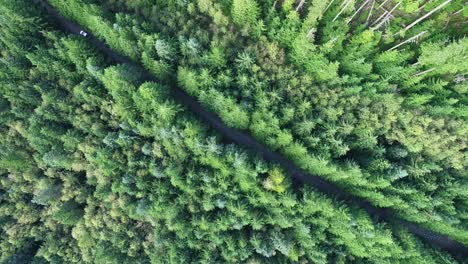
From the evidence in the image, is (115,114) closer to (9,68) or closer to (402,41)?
(9,68)

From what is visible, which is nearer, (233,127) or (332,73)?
(332,73)

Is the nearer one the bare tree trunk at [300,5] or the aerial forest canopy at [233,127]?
the bare tree trunk at [300,5]

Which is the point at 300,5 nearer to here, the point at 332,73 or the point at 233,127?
the point at 332,73

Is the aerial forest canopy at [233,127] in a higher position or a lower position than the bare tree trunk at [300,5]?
lower

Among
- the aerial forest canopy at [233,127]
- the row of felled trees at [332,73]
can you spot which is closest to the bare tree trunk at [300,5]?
the row of felled trees at [332,73]

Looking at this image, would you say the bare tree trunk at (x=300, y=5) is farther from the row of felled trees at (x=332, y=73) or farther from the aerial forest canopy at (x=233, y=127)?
the aerial forest canopy at (x=233, y=127)

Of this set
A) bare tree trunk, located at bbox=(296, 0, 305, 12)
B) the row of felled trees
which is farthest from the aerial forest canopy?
bare tree trunk, located at bbox=(296, 0, 305, 12)

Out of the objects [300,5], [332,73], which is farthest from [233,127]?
[300,5]
